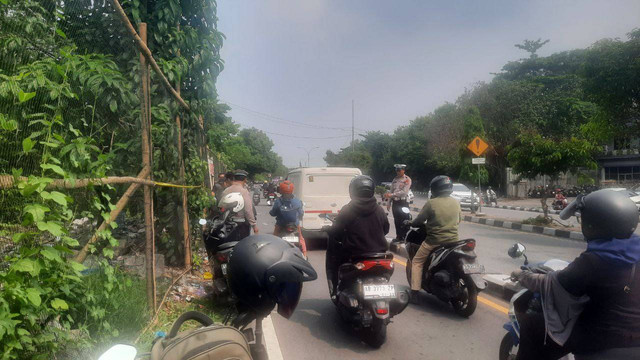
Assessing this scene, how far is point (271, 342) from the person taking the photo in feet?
15.1

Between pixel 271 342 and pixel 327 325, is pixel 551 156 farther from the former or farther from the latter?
pixel 271 342

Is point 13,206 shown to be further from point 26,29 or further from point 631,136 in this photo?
point 631,136

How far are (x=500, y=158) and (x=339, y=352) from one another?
3431 cm

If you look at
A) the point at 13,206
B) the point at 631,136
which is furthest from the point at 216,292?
the point at 631,136

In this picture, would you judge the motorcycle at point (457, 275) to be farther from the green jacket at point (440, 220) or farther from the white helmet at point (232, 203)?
the white helmet at point (232, 203)

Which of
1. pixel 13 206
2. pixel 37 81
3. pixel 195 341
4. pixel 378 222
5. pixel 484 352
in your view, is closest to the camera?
pixel 195 341

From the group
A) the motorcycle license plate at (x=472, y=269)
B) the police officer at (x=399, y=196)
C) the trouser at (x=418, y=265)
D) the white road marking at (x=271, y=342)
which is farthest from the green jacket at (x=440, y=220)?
the police officer at (x=399, y=196)

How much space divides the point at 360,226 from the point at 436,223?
123 centimetres

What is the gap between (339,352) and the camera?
14.4 feet

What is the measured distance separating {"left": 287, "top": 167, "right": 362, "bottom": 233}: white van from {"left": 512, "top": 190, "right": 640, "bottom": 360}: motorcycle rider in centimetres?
788

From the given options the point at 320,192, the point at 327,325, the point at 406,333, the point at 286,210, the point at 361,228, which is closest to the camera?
the point at 361,228

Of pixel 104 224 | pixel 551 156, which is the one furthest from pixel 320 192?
pixel 104 224

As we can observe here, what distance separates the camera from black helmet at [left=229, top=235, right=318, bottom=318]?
210 centimetres

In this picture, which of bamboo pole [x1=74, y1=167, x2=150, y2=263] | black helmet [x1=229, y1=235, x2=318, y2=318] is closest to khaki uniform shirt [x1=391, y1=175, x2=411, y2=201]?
bamboo pole [x1=74, y1=167, x2=150, y2=263]
